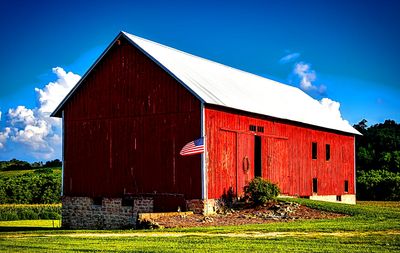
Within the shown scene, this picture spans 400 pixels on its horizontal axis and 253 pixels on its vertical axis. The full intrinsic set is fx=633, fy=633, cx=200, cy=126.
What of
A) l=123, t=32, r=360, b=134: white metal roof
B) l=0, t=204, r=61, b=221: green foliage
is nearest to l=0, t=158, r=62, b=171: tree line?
l=0, t=204, r=61, b=221: green foliage

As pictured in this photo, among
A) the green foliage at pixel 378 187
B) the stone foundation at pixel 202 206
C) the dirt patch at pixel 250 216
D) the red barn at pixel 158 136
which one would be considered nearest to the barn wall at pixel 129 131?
the red barn at pixel 158 136

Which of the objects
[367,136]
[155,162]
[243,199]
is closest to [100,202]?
[155,162]

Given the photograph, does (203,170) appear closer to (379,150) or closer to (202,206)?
(202,206)

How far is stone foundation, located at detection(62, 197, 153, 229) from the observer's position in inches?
1187

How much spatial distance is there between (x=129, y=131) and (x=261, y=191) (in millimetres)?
7051

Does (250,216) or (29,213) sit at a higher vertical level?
(250,216)

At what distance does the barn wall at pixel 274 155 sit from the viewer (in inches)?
1161

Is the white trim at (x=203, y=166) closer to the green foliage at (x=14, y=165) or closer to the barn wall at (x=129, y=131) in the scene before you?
the barn wall at (x=129, y=131)

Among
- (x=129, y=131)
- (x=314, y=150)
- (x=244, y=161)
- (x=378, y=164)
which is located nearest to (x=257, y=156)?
(x=244, y=161)

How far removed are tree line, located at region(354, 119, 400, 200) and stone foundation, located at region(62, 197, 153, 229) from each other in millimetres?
30054

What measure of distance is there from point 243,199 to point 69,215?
906cm

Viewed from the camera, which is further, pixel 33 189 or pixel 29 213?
pixel 33 189

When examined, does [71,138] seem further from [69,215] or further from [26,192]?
[26,192]

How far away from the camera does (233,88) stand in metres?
Result: 34.2
